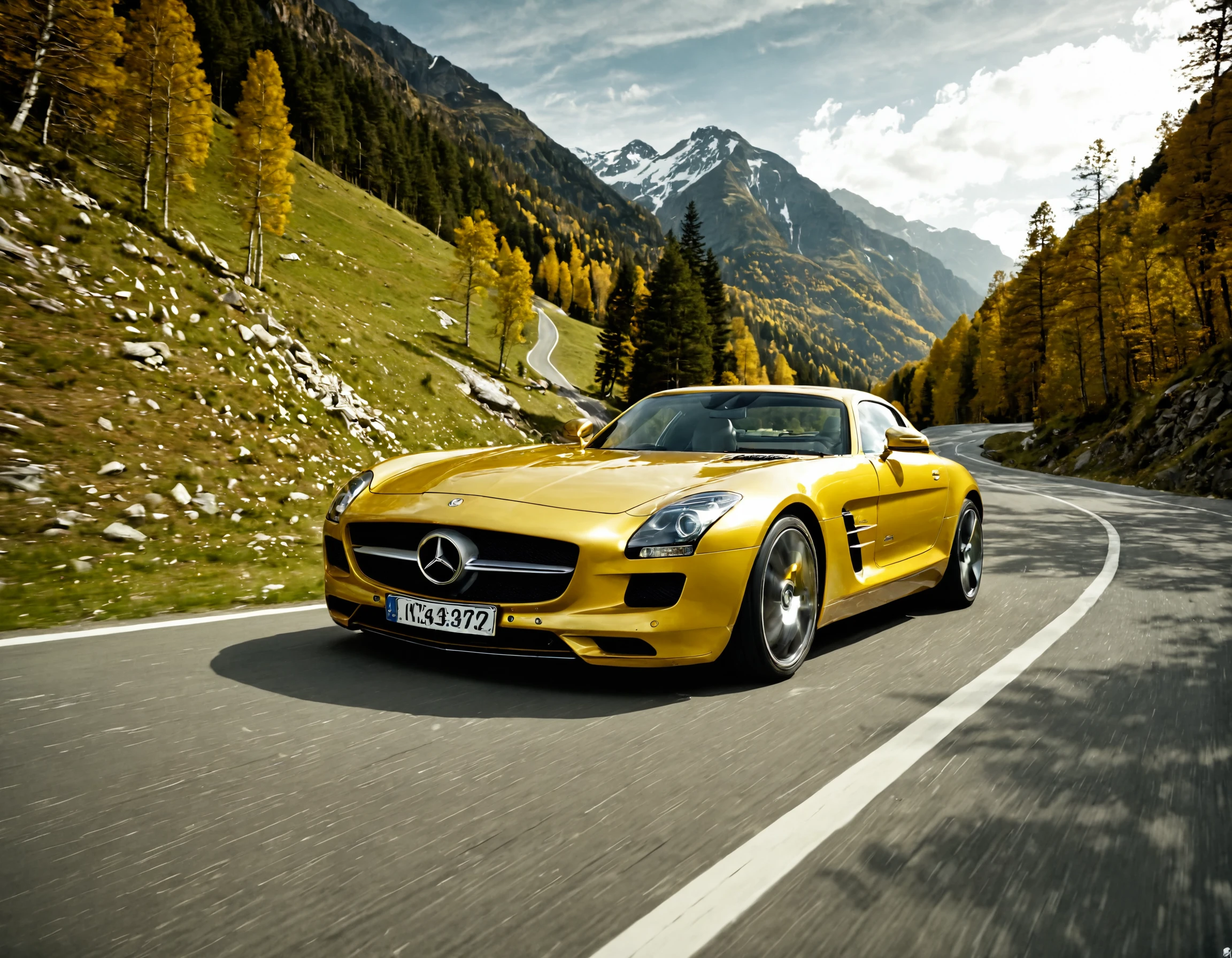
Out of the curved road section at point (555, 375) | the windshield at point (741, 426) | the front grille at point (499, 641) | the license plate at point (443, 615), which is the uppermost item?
the curved road section at point (555, 375)

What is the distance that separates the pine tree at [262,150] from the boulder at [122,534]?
1200 inches

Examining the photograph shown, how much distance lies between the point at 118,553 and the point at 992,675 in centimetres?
730

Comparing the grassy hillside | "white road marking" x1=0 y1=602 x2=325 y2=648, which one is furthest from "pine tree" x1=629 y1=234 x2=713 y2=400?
"white road marking" x1=0 y1=602 x2=325 y2=648

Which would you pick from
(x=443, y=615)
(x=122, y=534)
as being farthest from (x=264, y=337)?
(x=443, y=615)

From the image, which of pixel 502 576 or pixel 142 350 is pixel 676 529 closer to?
pixel 502 576

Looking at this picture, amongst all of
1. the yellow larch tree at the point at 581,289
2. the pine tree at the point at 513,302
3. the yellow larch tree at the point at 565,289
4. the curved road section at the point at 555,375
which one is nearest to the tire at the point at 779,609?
the curved road section at the point at 555,375

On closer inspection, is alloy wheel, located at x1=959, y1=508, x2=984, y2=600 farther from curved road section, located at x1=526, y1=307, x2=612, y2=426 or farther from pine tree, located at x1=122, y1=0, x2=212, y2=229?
curved road section, located at x1=526, y1=307, x2=612, y2=426

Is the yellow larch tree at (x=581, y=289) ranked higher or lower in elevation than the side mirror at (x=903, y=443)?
higher

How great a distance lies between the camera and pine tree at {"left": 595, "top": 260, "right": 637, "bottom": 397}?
56.2 m

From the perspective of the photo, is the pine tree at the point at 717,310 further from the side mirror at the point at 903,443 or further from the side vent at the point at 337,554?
the side vent at the point at 337,554

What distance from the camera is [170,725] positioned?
282cm

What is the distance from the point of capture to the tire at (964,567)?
5.61 m

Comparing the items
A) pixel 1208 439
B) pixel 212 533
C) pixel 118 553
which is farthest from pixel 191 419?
pixel 1208 439

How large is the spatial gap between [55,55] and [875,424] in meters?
24.1
